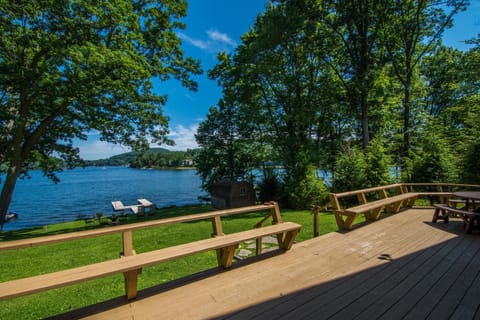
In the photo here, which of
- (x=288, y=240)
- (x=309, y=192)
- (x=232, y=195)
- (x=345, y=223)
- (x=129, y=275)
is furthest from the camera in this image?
(x=232, y=195)

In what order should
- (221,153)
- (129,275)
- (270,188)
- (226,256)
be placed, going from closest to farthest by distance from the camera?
1. (129,275)
2. (226,256)
3. (270,188)
4. (221,153)

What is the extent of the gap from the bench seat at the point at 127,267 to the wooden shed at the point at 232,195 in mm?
11609

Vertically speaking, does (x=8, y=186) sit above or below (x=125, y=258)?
above

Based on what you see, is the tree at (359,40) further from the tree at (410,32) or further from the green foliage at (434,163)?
the green foliage at (434,163)

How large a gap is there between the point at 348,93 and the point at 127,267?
44.9ft

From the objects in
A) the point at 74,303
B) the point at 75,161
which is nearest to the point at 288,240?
the point at 74,303

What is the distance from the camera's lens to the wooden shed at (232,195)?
14.9 metres

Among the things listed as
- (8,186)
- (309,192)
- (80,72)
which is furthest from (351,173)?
(8,186)

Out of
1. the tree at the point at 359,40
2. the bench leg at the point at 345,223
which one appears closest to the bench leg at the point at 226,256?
the bench leg at the point at 345,223

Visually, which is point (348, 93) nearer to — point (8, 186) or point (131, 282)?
point (131, 282)

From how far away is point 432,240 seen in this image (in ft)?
13.1

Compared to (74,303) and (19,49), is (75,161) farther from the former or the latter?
(74,303)

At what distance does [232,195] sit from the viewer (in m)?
14.8

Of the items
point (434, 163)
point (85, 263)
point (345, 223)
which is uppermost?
point (434, 163)
